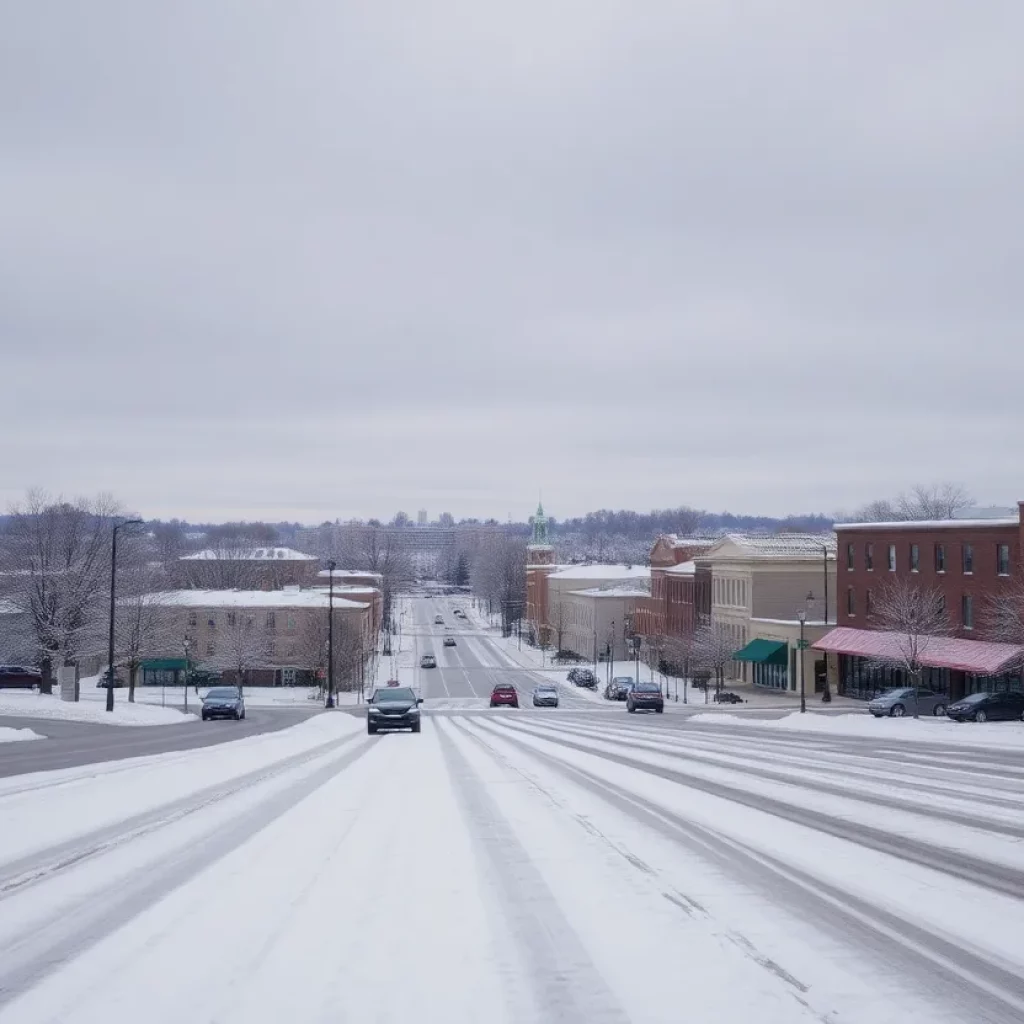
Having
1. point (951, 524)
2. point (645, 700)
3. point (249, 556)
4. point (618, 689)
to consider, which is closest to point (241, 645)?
point (618, 689)

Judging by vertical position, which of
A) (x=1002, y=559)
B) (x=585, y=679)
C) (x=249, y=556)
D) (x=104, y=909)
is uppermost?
(x=249, y=556)

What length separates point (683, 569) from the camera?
314ft

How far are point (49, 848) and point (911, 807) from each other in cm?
1109

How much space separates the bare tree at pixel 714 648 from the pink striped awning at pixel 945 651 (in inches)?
562

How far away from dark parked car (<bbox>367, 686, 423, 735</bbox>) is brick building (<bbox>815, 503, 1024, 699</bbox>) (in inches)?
1038

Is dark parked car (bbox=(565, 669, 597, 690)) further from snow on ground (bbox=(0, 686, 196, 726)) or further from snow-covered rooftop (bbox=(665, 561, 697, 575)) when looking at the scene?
snow on ground (bbox=(0, 686, 196, 726))

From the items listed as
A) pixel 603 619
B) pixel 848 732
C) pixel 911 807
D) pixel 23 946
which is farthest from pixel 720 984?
pixel 603 619

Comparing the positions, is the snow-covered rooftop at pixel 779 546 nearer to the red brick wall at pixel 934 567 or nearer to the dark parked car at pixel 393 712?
the red brick wall at pixel 934 567

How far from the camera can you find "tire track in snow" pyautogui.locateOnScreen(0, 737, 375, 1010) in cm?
795

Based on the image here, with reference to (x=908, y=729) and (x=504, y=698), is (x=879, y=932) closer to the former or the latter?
(x=908, y=729)

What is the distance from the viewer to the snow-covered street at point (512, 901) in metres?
7.24

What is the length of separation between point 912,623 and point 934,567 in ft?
17.1

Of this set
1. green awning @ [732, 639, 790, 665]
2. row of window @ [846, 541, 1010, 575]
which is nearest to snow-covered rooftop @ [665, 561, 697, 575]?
green awning @ [732, 639, 790, 665]

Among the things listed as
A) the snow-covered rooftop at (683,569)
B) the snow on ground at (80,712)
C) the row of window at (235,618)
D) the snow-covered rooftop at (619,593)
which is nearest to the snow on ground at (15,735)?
the snow on ground at (80,712)
